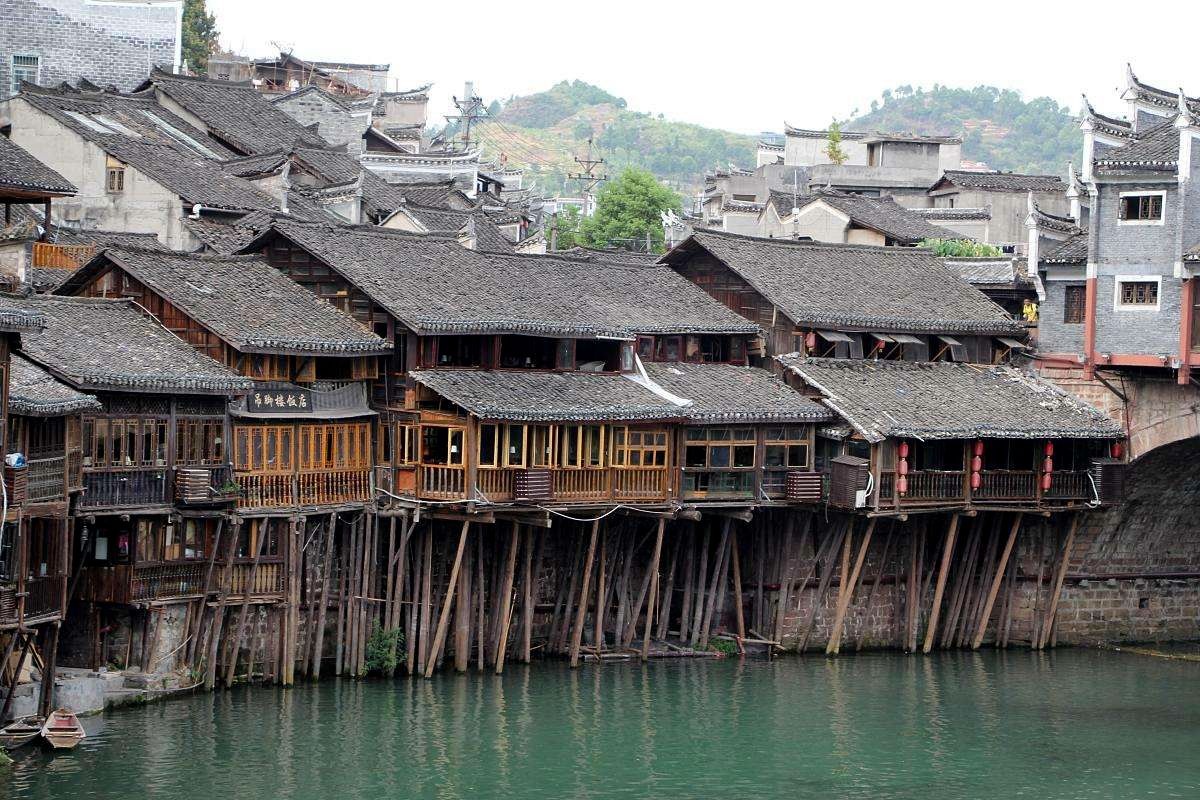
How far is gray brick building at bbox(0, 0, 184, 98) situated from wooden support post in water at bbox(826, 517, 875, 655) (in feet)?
122

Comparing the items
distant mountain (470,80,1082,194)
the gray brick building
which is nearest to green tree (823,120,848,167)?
the gray brick building

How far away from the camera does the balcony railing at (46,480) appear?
37.2 metres

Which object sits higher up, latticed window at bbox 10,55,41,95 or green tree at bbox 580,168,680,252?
latticed window at bbox 10,55,41,95

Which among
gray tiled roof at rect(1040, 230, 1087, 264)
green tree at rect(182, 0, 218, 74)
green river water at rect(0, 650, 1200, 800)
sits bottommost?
green river water at rect(0, 650, 1200, 800)

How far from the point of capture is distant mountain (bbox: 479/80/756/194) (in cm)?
16712

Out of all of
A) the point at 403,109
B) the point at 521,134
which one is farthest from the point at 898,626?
the point at 521,134

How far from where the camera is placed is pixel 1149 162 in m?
51.2

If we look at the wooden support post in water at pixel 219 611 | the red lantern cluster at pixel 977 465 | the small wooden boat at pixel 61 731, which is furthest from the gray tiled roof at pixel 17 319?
the red lantern cluster at pixel 977 465

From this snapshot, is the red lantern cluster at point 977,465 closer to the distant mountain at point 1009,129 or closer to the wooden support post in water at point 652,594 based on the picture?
the wooden support post in water at point 652,594

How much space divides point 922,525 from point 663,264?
32.0 ft

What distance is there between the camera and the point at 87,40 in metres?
76.7

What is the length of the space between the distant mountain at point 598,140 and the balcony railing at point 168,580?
113550 mm

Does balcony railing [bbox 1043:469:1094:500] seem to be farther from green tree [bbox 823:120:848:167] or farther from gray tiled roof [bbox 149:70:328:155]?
green tree [bbox 823:120:848:167]

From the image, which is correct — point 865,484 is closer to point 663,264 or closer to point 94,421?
point 663,264
